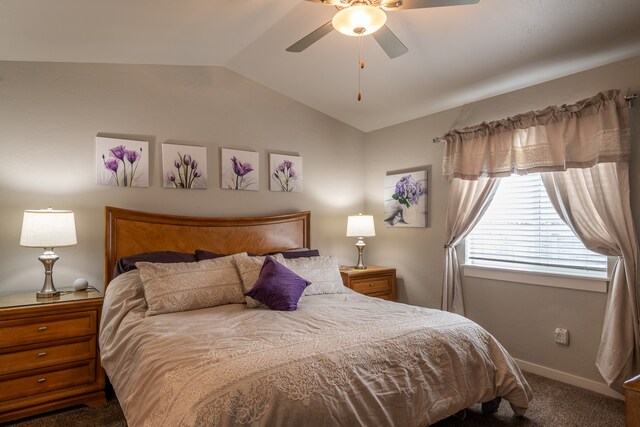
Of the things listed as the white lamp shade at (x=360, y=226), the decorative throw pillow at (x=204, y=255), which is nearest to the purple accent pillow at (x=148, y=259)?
the decorative throw pillow at (x=204, y=255)

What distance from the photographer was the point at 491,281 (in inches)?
138

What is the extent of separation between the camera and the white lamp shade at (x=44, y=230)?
260cm

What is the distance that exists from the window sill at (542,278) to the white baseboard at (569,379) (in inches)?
26.9

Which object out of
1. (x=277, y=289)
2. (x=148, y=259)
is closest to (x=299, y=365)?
(x=277, y=289)

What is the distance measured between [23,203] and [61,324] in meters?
1.02

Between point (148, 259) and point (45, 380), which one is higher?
point (148, 259)

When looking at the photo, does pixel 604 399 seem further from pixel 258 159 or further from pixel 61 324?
pixel 61 324

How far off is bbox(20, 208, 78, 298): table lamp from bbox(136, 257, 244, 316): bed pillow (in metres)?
0.57

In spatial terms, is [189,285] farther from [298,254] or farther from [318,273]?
[298,254]

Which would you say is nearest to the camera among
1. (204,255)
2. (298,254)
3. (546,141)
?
(546,141)

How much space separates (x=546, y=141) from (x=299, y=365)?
103 inches

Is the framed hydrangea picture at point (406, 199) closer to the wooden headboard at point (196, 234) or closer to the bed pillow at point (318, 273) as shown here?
the wooden headboard at point (196, 234)

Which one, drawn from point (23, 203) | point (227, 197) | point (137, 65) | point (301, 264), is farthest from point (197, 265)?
point (137, 65)

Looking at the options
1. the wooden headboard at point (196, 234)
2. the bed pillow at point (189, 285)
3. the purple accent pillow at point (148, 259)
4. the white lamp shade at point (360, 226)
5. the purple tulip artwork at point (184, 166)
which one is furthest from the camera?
the white lamp shade at point (360, 226)
